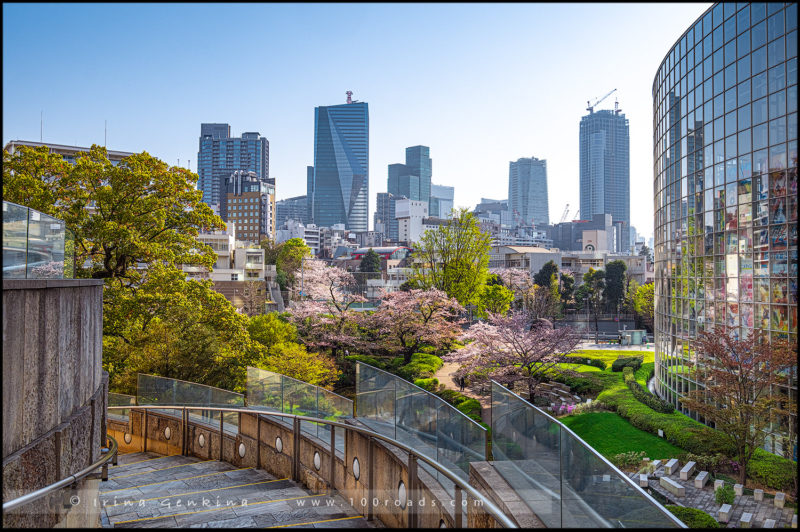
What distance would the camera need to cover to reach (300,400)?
11.5 metres

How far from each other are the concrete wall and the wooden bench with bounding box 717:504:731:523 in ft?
40.5

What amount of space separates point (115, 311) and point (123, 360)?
2.20m

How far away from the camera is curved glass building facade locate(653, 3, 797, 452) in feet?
50.2

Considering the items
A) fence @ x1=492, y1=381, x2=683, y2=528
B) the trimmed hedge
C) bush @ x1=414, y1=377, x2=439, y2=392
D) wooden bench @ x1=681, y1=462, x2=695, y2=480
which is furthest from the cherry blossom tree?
fence @ x1=492, y1=381, x2=683, y2=528

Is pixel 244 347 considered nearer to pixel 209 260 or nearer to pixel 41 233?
pixel 209 260

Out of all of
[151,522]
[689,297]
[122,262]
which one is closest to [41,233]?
[151,522]

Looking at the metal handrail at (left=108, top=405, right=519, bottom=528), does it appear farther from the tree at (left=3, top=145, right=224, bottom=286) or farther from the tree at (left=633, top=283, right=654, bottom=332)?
the tree at (left=633, top=283, right=654, bottom=332)

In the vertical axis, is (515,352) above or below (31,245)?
below

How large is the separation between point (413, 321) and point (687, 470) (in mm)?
15168

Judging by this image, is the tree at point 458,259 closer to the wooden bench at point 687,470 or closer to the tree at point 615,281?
the wooden bench at point 687,470

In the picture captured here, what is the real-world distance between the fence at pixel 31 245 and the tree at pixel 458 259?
26737mm

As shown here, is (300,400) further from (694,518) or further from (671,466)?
(671,466)

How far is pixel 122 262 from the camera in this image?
18.5 meters

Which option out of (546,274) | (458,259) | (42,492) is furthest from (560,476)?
(546,274)
